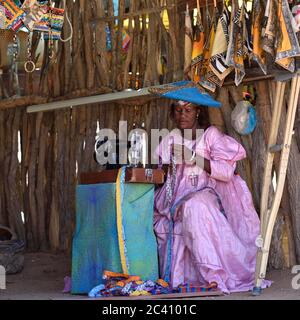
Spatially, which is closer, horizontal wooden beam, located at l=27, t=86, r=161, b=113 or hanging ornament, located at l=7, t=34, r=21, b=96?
horizontal wooden beam, located at l=27, t=86, r=161, b=113

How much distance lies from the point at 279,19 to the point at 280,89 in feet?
1.48

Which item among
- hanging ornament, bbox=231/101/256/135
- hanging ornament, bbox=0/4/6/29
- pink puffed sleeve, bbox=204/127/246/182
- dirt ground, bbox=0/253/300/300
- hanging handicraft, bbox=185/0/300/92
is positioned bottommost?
dirt ground, bbox=0/253/300/300

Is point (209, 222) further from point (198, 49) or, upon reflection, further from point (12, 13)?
point (12, 13)

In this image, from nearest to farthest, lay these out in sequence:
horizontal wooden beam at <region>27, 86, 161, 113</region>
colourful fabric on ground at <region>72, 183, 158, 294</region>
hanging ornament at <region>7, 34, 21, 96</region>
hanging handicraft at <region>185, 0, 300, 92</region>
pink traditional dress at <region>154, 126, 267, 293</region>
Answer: hanging handicraft at <region>185, 0, 300, 92</region> < colourful fabric on ground at <region>72, 183, 158, 294</region> < pink traditional dress at <region>154, 126, 267, 293</region> < horizontal wooden beam at <region>27, 86, 161, 113</region> < hanging ornament at <region>7, 34, 21, 96</region>

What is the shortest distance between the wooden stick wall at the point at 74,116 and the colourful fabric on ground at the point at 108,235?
3.24 ft

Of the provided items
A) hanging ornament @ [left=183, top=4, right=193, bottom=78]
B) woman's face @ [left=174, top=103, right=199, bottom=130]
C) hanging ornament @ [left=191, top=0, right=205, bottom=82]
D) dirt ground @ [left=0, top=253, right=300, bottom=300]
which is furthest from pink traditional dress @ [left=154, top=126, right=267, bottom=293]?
hanging ornament @ [left=183, top=4, right=193, bottom=78]

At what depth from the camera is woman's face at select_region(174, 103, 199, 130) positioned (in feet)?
20.6

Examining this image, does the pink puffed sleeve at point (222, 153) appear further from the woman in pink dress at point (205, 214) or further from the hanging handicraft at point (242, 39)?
the hanging handicraft at point (242, 39)

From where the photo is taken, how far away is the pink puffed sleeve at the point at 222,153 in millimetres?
6047

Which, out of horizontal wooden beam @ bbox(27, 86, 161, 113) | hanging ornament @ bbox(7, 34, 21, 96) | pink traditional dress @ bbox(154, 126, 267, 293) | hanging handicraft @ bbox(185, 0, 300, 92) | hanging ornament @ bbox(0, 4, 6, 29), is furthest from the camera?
hanging ornament @ bbox(7, 34, 21, 96)

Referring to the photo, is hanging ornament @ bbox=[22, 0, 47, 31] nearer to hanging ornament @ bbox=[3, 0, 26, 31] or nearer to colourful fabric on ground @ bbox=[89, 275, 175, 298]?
hanging ornament @ bbox=[3, 0, 26, 31]

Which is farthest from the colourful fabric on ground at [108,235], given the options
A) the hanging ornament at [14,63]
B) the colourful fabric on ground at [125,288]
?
the hanging ornament at [14,63]

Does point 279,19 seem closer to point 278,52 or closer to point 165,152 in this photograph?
point 278,52
